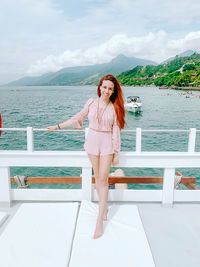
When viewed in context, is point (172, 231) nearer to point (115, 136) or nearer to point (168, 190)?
point (168, 190)

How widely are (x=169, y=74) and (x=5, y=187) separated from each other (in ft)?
346

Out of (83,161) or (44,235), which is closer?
(44,235)

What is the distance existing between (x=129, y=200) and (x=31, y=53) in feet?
486

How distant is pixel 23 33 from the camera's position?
411ft

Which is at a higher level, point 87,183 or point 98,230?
point 87,183

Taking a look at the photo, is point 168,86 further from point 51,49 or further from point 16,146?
point 16,146

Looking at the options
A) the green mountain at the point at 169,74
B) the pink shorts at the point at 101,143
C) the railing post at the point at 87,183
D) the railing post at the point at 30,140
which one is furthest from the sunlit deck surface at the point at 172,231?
the green mountain at the point at 169,74

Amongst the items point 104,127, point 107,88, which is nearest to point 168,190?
point 104,127

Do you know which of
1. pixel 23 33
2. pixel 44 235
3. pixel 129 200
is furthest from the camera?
pixel 23 33

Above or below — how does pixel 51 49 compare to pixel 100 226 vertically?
above

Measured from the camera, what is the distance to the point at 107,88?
2.16 m

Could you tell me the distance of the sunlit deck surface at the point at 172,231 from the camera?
192cm

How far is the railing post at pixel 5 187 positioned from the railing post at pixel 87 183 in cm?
88

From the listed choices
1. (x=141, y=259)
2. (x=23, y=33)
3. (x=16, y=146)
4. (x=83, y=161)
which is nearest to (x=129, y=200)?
(x=83, y=161)
